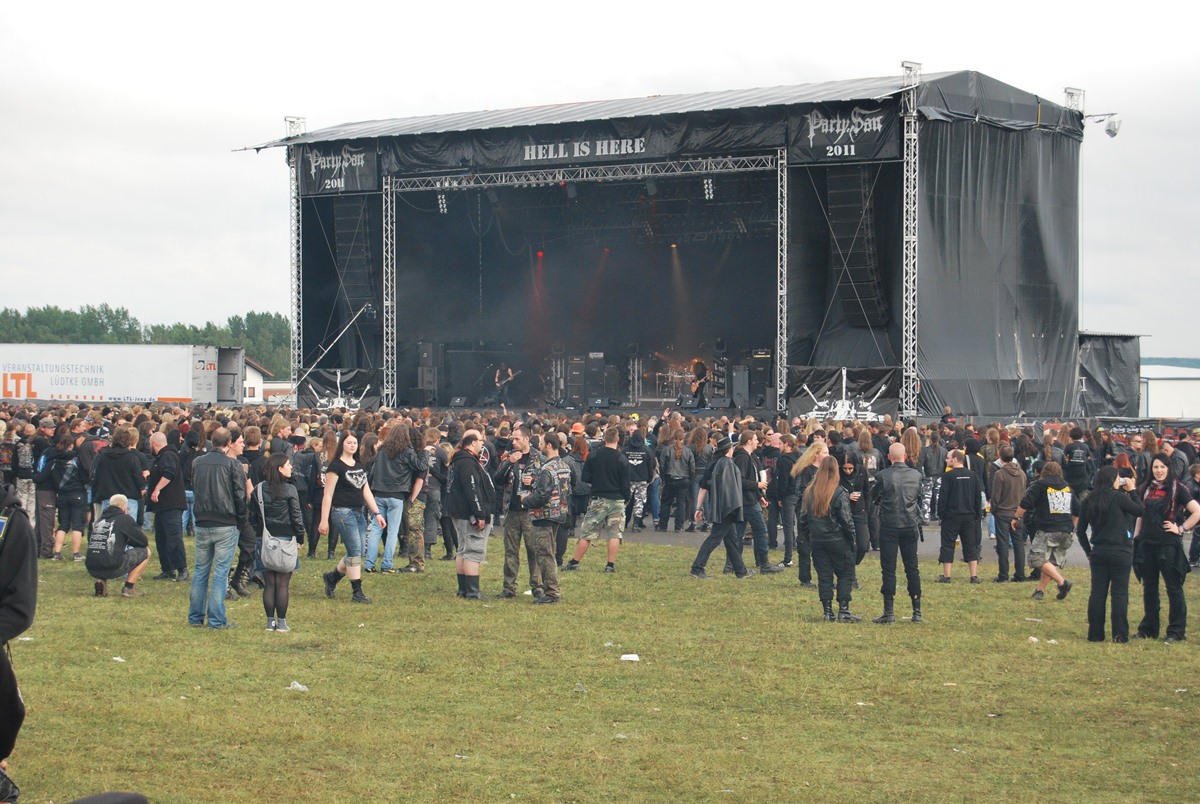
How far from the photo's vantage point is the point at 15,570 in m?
4.69

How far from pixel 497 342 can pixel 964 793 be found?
34193 mm

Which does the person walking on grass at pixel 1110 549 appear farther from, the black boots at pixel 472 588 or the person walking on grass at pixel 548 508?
the black boots at pixel 472 588

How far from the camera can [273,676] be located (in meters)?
9.16

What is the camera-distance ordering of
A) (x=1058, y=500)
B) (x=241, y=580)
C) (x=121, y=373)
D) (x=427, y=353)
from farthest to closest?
(x=121, y=373)
(x=427, y=353)
(x=1058, y=500)
(x=241, y=580)

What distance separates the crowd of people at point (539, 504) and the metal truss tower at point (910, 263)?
11.2m

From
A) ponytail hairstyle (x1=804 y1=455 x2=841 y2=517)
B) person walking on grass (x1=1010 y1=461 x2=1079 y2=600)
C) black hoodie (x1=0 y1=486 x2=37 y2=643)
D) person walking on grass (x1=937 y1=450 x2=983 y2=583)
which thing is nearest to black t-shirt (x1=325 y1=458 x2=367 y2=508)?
ponytail hairstyle (x1=804 y1=455 x2=841 y2=517)

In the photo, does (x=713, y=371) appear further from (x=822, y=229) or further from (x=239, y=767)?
(x=239, y=767)

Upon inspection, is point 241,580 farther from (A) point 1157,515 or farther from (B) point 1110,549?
(A) point 1157,515

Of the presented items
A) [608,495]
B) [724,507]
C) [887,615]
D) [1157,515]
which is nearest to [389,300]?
[608,495]

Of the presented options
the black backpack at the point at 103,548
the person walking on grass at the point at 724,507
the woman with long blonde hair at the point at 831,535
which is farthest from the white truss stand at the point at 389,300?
the woman with long blonde hair at the point at 831,535

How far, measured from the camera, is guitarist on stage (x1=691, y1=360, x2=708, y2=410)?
117ft

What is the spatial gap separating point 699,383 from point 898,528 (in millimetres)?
24623

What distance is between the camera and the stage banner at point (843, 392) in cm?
3047

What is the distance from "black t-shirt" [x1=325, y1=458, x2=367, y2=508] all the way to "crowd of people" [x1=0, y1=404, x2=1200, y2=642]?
0.04 feet
